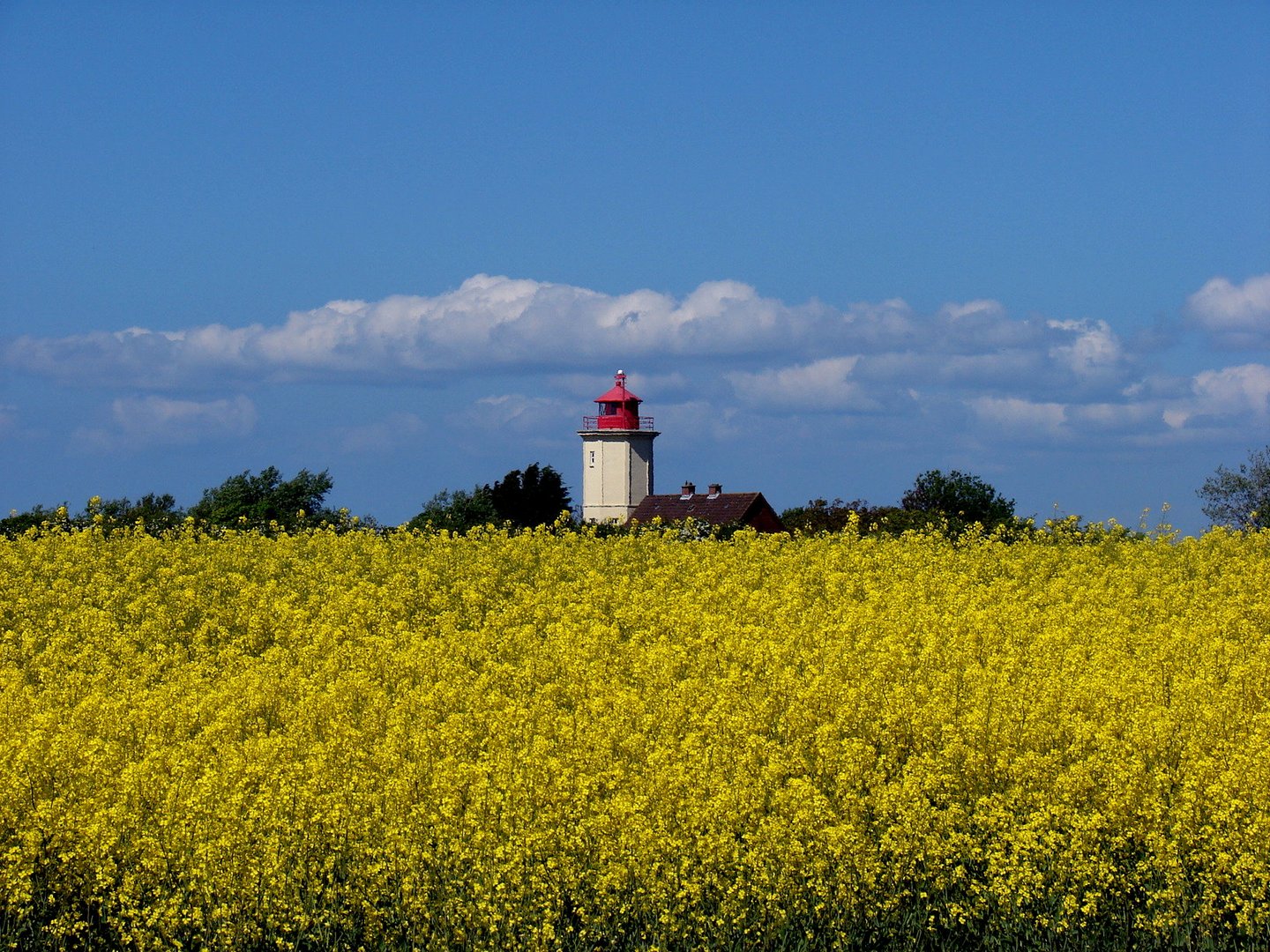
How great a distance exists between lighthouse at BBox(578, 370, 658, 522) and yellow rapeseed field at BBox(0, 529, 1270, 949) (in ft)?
204

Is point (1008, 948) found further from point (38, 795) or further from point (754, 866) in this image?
point (38, 795)

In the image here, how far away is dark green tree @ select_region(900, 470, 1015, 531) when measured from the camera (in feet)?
151

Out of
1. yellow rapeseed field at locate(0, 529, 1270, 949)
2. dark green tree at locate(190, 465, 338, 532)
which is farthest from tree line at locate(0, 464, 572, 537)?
yellow rapeseed field at locate(0, 529, 1270, 949)

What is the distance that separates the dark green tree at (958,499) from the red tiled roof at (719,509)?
1847 cm

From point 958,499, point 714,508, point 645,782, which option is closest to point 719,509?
point 714,508

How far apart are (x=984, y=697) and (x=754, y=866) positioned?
423 centimetres

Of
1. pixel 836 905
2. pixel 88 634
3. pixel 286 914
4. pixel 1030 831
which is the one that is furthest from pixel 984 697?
pixel 88 634

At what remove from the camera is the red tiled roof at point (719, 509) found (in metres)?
69.8

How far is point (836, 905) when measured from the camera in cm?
1020

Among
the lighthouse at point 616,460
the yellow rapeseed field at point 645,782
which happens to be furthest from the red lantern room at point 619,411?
the yellow rapeseed field at point 645,782

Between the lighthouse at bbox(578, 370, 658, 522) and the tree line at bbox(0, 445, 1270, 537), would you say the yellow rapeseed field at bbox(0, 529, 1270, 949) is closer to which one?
the tree line at bbox(0, 445, 1270, 537)

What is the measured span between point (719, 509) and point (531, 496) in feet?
33.2

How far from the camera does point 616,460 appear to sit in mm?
81812

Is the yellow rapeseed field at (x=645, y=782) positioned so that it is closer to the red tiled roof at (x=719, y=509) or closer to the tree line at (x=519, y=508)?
the tree line at (x=519, y=508)
